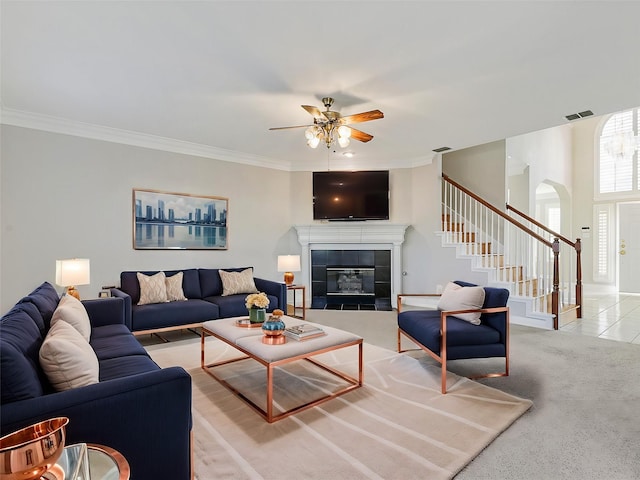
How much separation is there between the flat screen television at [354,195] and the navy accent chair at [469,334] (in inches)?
128

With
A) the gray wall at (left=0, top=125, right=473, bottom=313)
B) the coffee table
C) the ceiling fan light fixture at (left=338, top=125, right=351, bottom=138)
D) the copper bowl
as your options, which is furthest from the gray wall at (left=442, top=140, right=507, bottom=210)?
the copper bowl

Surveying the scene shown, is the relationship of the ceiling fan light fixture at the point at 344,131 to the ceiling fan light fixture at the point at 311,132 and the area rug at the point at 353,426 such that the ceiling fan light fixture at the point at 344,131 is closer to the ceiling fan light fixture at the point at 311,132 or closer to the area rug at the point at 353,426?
the ceiling fan light fixture at the point at 311,132

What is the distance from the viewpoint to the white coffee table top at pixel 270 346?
2441mm

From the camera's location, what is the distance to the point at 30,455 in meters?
0.99

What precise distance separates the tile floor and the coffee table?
12.0 feet

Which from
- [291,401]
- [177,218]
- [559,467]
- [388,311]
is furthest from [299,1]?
[388,311]

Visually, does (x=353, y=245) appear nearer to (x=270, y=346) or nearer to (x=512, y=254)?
(x=512, y=254)

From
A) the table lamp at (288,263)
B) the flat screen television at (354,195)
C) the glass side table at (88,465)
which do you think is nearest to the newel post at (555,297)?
the flat screen television at (354,195)

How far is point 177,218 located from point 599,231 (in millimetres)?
9164

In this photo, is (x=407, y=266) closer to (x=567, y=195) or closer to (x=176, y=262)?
(x=176, y=262)

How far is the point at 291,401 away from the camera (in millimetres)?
2580

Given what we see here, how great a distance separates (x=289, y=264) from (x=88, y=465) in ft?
14.6

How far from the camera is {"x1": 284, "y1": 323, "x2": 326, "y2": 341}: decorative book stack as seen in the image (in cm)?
275

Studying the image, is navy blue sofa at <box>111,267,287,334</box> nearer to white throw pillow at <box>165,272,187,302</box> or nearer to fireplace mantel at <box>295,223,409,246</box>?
white throw pillow at <box>165,272,187,302</box>
